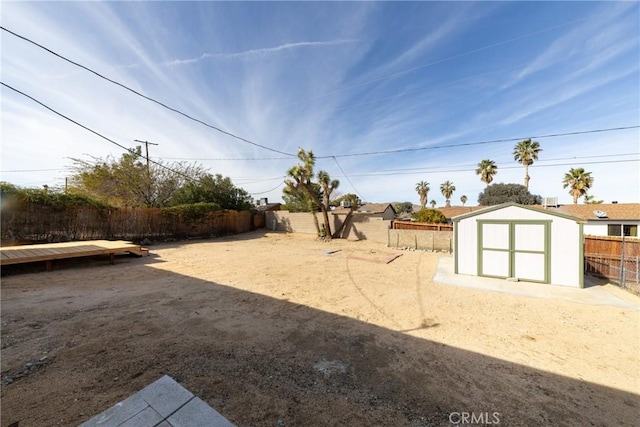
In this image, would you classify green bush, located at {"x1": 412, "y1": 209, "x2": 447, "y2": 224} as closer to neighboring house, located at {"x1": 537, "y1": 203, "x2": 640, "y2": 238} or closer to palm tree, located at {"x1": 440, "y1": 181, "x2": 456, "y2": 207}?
neighboring house, located at {"x1": 537, "y1": 203, "x2": 640, "y2": 238}

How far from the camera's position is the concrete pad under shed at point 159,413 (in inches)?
56.4

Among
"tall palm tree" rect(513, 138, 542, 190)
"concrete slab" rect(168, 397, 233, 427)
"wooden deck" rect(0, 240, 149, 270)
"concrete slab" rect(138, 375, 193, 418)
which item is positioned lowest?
"concrete slab" rect(168, 397, 233, 427)

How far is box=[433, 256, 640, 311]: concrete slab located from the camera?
5008 millimetres

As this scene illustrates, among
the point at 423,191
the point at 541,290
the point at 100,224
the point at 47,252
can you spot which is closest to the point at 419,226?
the point at 541,290

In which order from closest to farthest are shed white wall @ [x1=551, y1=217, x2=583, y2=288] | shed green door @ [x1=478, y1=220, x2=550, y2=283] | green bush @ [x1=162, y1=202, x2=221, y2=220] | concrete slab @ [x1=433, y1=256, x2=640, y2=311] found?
concrete slab @ [x1=433, y1=256, x2=640, y2=311] < shed white wall @ [x1=551, y1=217, x2=583, y2=288] < shed green door @ [x1=478, y1=220, x2=550, y2=283] < green bush @ [x1=162, y1=202, x2=221, y2=220]

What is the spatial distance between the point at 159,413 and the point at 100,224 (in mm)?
14092

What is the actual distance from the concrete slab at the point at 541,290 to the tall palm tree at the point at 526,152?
74.3 ft

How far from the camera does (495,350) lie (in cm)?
321

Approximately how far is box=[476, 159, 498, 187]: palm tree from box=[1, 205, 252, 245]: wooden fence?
2981 centimetres

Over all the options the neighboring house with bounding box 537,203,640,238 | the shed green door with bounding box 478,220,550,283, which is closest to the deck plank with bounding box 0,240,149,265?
the shed green door with bounding box 478,220,550,283

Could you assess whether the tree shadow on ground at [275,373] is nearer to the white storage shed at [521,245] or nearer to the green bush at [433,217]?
the white storage shed at [521,245]

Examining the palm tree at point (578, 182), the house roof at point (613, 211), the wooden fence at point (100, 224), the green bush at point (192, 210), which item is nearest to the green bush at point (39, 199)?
the wooden fence at point (100, 224)

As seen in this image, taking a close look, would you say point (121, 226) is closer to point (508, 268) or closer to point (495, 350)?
point (495, 350)

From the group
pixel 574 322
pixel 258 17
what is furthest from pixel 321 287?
pixel 258 17
